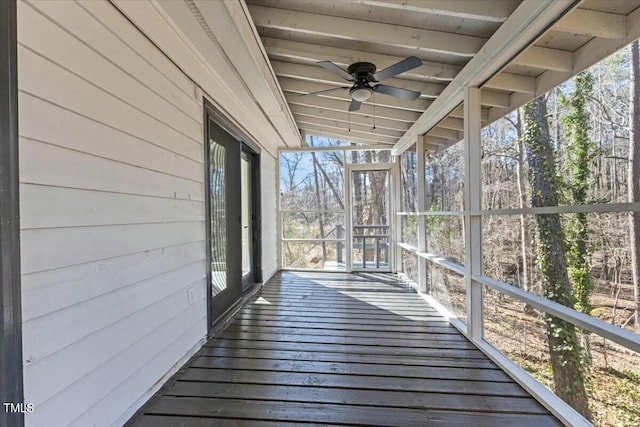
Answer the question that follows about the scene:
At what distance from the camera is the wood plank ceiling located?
5.63 ft

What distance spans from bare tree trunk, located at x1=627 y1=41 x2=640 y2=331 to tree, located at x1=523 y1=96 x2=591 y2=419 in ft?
1.54

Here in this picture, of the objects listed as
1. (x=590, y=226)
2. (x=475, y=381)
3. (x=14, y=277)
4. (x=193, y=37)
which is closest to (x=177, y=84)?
(x=193, y=37)

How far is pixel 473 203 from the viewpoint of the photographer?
2520mm

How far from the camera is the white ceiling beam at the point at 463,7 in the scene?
1.89 m

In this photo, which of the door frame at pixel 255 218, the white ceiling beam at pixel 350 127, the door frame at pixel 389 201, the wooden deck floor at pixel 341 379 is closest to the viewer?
the wooden deck floor at pixel 341 379

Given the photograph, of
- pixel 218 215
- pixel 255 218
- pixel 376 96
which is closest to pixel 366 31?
pixel 376 96

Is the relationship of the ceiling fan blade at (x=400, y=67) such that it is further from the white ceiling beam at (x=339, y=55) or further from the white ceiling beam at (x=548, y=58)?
the white ceiling beam at (x=548, y=58)

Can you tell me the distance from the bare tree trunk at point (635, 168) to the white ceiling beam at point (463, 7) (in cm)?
74

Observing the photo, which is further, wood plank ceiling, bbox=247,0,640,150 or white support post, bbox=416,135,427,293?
white support post, bbox=416,135,427,293

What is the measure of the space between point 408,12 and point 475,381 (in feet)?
8.83

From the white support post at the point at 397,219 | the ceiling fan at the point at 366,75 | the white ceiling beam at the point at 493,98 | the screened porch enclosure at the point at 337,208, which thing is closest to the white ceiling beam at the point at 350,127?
the screened porch enclosure at the point at 337,208

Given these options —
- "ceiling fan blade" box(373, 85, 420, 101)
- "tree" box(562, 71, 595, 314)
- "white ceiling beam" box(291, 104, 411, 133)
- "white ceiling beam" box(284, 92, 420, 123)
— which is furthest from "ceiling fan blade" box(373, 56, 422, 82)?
"white ceiling beam" box(291, 104, 411, 133)

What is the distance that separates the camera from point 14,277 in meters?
1.00

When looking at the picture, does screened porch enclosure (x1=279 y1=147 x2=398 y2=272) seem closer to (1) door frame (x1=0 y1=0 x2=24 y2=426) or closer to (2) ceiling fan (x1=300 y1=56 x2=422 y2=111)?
(2) ceiling fan (x1=300 y1=56 x2=422 y2=111)
